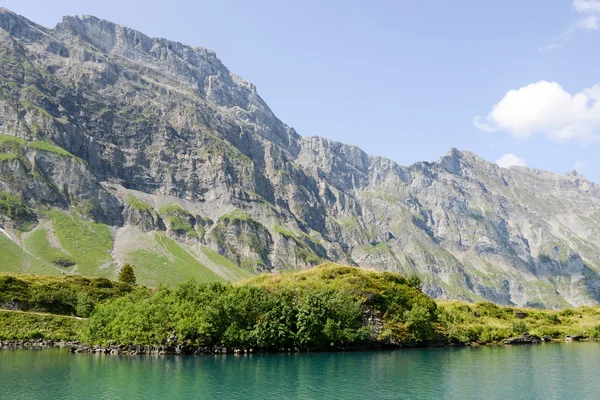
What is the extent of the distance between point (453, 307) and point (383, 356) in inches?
2210

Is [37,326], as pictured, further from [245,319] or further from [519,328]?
[519,328]

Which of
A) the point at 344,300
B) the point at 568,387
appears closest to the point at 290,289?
the point at 344,300

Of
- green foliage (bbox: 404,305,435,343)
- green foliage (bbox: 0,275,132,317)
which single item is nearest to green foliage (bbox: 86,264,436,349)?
green foliage (bbox: 404,305,435,343)

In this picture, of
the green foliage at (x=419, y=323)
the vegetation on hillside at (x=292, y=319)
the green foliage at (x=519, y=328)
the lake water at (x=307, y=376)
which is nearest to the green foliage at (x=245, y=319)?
the vegetation on hillside at (x=292, y=319)

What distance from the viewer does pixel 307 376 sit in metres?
69.6

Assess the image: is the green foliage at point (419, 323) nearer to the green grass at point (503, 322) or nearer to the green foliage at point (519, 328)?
the green grass at point (503, 322)

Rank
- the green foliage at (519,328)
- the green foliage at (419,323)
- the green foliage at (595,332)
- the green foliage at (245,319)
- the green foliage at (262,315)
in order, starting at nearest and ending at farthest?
the green foliage at (245,319), the green foliage at (262,315), the green foliage at (419,323), the green foliage at (519,328), the green foliage at (595,332)

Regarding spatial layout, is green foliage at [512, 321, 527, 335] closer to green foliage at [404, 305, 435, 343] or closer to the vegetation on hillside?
the vegetation on hillside

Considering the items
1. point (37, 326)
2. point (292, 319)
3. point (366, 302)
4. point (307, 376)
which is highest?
point (366, 302)

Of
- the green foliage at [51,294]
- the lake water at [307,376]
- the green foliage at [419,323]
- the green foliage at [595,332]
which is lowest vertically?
the lake water at [307,376]

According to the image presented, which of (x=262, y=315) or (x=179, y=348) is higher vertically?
(x=262, y=315)

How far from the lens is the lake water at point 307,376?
57844 millimetres

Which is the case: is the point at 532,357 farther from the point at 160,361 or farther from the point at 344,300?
the point at 160,361

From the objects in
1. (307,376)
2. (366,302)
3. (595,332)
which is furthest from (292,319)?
(595,332)
